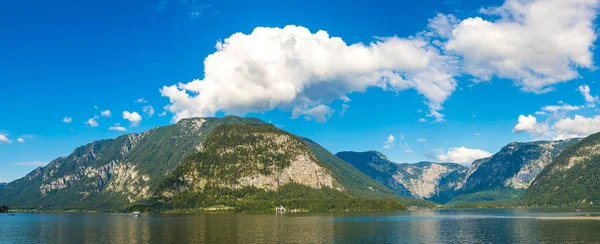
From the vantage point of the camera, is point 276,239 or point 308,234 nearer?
point 276,239

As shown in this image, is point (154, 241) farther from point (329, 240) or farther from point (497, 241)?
point (497, 241)

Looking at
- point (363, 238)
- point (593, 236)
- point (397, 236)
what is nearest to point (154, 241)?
point (363, 238)

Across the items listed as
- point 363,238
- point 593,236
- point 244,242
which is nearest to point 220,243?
point 244,242

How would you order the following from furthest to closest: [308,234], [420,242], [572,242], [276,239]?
[308,234] → [276,239] → [420,242] → [572,242]

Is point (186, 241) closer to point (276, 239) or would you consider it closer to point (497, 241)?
point (276, 239)

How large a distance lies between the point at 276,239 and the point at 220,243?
1835cm

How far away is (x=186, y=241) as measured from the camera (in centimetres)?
12150

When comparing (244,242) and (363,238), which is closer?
(244,242)

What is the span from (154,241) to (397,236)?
2829 inches

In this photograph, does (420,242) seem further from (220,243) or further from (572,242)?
(220,243)

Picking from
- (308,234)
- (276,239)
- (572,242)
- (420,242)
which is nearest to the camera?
(572,242)

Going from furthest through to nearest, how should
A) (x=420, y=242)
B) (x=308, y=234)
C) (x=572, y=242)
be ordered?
(x=308, y=234)
(x=420, y=242)
(x=572, y=242)

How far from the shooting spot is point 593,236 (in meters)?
123

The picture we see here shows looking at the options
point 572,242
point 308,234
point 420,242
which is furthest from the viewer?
point 308,234
